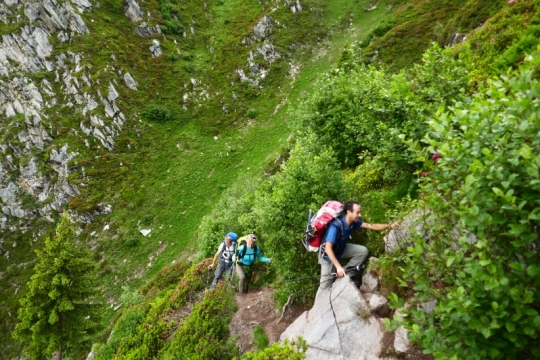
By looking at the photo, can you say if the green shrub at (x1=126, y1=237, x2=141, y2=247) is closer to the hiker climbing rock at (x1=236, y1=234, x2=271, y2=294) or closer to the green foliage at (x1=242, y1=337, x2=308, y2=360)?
the hiker climbing rock at (x1=236, y1=234, x2=271, y2=294)

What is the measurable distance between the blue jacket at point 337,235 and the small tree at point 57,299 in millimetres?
19829

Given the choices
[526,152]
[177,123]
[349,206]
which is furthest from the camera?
[177,123]

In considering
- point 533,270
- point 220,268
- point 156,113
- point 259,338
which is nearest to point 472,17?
point 220,268

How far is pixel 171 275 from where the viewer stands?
70.3 feet

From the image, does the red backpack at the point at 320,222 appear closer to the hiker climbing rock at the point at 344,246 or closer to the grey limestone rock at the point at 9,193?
the hiker climbing rock at the point at 344,246

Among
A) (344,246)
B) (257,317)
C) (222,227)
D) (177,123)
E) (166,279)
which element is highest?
(177,123)

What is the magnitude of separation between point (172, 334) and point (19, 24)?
162ft

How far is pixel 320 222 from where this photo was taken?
7.59 m

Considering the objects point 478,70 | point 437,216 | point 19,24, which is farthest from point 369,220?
point 19,24

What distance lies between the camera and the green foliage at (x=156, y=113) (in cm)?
4006

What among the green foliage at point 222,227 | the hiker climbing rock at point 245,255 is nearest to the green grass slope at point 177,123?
the green foliage at point 222,227

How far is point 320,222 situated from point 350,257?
5.18 feet

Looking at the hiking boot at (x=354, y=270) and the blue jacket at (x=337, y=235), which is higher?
the blue jacket at (x=337, y=235)

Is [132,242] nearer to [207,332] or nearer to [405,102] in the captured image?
[207,332]
